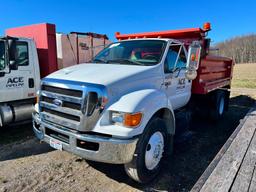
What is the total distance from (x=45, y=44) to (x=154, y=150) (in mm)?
3905

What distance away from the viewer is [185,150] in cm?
459

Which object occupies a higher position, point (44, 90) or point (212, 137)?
point (44, 90)

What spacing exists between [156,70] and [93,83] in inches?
47.6

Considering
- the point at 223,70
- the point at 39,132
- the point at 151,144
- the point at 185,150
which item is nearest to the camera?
the point at 151,144

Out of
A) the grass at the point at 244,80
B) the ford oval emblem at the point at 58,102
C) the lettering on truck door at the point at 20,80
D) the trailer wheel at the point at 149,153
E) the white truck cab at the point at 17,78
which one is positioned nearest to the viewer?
→ the trailer wheel at the point at 149,153

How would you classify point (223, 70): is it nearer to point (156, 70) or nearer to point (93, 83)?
point (156, 70)

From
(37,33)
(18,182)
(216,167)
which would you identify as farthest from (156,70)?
(37,33)

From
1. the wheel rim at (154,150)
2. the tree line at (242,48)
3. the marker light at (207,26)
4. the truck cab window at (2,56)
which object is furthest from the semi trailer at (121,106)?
the tree line at (242,48)

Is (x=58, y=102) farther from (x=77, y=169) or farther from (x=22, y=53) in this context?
(x=22, y=53)

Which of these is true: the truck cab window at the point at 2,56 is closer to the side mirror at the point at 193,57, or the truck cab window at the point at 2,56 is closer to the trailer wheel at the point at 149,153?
the trailer wheel at the point at 149,153

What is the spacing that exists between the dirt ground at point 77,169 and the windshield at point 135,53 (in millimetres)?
1754

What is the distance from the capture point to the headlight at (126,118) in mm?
2750

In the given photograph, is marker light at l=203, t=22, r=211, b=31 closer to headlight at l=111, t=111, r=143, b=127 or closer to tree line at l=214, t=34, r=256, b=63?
headlight at l=111, t=111, r=143, b=127

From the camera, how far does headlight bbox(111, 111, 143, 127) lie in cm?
275
